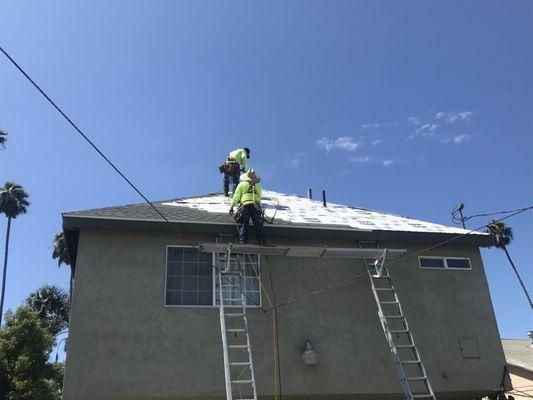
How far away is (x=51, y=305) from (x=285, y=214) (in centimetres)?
2717

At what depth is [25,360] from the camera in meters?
21.0

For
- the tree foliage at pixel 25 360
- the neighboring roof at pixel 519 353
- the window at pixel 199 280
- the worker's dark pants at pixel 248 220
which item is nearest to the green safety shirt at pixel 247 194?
the worker's dark pants at pixel 248 220

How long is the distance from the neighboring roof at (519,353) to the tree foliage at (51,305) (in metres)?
26.2

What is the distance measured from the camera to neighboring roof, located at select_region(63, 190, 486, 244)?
33.7 feet

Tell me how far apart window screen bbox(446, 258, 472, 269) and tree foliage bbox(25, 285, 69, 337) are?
28.4 m

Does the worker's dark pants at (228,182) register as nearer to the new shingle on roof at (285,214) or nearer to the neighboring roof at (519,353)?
the new shingle on roof at (285,214)

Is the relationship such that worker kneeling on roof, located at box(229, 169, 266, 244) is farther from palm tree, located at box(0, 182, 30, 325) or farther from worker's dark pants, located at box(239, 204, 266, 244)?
palm tree, located at box(0, 182, 30, 325)

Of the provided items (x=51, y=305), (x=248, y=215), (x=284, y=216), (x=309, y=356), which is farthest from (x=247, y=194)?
(x=51, y=305)

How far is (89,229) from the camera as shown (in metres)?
10.1

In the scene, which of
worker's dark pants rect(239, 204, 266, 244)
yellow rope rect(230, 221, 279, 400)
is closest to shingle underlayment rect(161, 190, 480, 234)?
worker's dark pants rect(239, 204, 266, 244)

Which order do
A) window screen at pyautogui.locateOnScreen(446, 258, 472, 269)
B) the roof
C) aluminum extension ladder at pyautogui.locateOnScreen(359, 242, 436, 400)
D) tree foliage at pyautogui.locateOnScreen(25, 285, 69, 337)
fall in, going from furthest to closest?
tree foliage at pyautogui.locateOnScreen(25, 285, 69, 337), window screen at pyautogui.locateOnScreen(446, 258, 472, 269), the roof, aluminum extension ladder at pyautogui.locateOnScreen(359, 242, 436, 400)

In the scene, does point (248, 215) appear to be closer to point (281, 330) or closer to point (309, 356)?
point (281, 330)

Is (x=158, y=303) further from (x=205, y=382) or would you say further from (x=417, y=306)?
(x=417, y=306)

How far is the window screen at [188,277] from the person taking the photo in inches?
396
